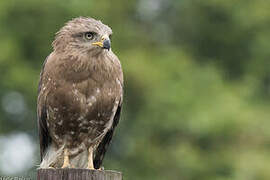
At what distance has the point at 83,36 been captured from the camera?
315 inches

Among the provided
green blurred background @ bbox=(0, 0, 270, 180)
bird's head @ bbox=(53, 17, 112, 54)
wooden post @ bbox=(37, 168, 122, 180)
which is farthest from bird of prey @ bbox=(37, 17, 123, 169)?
green blurred background @ bbox=(0, 0, 270, 180)

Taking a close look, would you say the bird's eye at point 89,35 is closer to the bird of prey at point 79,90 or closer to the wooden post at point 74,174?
the bird of prey at point 79,90

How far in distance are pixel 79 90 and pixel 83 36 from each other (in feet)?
1.76

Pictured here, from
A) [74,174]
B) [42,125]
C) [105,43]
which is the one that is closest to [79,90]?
[105,43]

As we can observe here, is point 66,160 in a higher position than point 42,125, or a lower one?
lower

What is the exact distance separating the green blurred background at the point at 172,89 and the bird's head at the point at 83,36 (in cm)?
870

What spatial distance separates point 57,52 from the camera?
810 centimetres

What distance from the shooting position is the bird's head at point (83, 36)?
7855 mm

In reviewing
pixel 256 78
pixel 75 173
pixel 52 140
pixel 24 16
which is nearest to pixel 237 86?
pixel 256 78

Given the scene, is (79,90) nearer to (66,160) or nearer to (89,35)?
(89,35)

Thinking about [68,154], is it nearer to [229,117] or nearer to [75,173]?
[75,173]

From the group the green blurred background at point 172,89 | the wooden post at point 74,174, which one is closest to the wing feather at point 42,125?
the wooden post at point 74,174

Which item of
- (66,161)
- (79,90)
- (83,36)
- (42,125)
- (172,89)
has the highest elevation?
(172,89)

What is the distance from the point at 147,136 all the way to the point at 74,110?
10.5 meters
